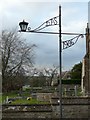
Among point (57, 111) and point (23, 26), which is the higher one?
point (23, 26)

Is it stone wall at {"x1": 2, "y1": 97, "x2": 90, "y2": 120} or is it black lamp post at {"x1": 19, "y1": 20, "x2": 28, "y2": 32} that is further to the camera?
stone wall at {"x1": 2, "y1": 97, "x2": 90, "y2": 120}

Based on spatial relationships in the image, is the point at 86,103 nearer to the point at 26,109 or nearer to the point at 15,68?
the point at 26,109

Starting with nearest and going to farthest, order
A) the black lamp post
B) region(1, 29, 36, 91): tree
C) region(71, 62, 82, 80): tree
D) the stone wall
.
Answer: the black lamp post
the stone wall
region(1, 29, 36, 91): tree
region(71, 62, 82, 80): tree

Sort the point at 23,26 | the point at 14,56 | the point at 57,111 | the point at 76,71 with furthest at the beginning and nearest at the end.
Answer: the point at 76,71
the point at 14,56
the point at 57,111
the point at 23,26

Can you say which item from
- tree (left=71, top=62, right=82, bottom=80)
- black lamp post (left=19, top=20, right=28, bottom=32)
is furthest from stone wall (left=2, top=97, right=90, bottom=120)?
tree (left=71, top=62, right=82, bottom=80)

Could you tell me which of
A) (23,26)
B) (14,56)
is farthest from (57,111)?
(14,56)

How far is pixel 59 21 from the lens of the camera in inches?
409

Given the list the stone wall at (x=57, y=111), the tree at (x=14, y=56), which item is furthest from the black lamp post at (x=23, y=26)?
the tree at (x=14, y=56)

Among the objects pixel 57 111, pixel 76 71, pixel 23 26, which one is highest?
pixel 23 26

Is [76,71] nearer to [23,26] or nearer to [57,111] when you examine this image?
[57,111]

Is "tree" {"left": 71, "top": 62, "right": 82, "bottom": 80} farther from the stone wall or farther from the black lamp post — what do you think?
the black lamp post

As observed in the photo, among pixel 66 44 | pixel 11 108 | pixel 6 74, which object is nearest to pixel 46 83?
pixel 6 74

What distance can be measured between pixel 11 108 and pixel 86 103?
12.8 feet

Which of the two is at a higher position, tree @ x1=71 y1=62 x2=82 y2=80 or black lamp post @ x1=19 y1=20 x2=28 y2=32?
black lamp post @ x1=19 y1=20 x2=28 y2=32
